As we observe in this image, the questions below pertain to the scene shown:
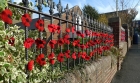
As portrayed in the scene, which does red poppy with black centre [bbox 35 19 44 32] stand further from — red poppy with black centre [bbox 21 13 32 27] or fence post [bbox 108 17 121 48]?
fence post [bbox 108 17 121 48]

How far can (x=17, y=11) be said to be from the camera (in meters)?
2.44

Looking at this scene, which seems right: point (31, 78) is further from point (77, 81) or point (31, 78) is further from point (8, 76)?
point (77, 81)

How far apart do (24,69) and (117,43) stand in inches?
257

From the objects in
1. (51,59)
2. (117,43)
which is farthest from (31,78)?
(117,43)

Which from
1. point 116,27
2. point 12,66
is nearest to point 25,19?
point 12,66

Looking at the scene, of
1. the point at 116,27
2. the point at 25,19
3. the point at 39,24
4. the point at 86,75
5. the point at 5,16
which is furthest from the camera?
the point at 116,27

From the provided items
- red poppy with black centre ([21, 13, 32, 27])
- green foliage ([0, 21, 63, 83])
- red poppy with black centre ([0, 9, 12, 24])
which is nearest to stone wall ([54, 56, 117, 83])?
green foliage ([0, 21, 63, 83])

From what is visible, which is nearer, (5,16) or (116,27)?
(5,16)

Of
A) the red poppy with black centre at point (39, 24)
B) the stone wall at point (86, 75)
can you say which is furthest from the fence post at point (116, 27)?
the red poppy with black centre at point (39, 24)

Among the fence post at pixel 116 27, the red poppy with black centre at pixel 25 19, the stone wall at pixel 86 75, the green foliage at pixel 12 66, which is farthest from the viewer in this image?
the fence post at pixel 116 27

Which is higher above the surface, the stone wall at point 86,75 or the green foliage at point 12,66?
the green foliage at point 12,66

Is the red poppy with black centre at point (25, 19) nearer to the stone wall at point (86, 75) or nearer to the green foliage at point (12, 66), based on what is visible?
the green foliage at point (12, 66)

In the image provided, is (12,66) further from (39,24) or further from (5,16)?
(39,24)

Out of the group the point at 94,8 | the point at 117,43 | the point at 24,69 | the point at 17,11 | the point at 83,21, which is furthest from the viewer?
the point at 94,8
